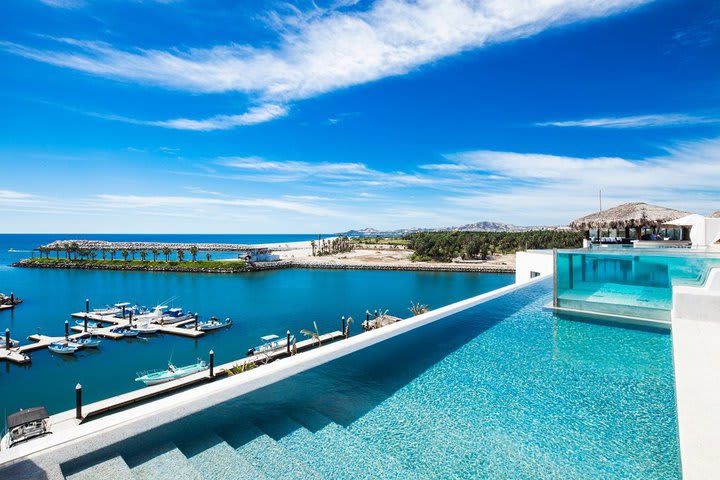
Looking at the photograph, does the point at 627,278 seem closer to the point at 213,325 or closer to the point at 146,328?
the point at 213,325

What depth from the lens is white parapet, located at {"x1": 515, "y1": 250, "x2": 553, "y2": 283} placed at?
1482cm

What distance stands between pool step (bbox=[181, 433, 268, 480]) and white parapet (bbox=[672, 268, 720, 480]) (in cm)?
283

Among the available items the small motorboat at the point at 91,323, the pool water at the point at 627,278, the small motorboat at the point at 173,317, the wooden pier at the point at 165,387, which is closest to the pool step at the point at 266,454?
the pool water at the point at 627,278

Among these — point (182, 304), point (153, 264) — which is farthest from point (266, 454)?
point (153, 264)

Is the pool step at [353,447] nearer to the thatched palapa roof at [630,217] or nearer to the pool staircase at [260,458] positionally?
the pool staircase at [260,458]

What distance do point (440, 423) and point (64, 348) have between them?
18692mm

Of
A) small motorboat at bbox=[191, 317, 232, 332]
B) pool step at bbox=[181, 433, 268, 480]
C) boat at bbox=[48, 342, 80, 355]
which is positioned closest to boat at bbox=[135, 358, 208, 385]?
boat at bbox=[48, 342, 80, 355]

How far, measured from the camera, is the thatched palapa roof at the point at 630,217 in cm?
1423

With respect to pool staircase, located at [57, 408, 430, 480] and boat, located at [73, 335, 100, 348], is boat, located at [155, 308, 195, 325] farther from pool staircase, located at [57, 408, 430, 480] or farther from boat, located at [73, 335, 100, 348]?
pool staircase, located at [57, 408, 430, 480]

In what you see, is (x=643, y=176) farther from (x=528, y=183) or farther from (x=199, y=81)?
(x=199, y=81)

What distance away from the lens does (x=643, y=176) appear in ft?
57.3

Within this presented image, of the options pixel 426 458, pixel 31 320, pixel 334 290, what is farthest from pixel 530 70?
pixel 31 320

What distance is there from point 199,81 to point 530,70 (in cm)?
1229

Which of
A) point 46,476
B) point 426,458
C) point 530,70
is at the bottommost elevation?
point 426,458
